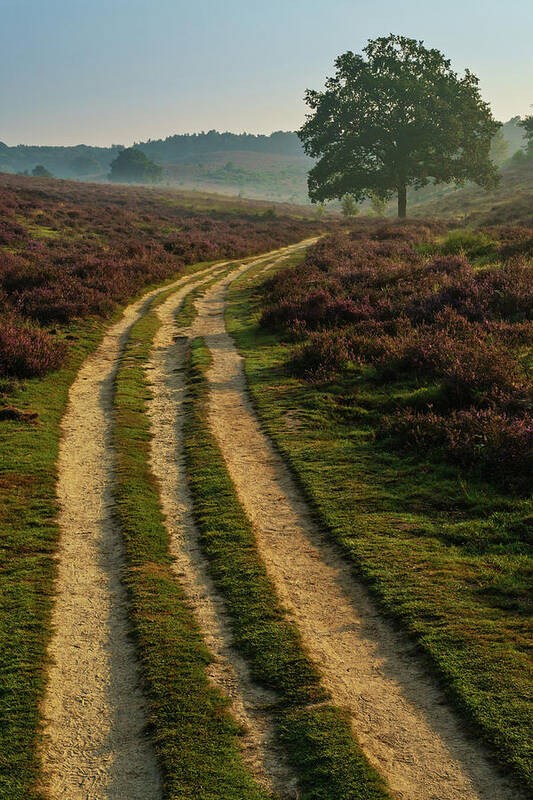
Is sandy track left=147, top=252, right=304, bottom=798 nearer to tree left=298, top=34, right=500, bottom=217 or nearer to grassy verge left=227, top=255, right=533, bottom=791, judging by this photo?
grassy verge left=227, top=255, right=533, bottom=791

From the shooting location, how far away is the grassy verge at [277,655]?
3961mm

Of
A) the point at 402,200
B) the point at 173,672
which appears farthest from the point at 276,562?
the point at 402,200

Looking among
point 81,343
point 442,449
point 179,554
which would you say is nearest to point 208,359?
point 81,343

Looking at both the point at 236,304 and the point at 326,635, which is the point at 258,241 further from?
the point at 326,635

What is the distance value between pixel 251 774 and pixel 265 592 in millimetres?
2129

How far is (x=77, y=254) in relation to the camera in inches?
1209

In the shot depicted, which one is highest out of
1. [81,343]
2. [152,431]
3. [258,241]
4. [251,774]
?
[258,241]

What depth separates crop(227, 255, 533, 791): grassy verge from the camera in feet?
15.2

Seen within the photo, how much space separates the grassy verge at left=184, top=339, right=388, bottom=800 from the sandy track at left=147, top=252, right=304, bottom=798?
9 centimetres

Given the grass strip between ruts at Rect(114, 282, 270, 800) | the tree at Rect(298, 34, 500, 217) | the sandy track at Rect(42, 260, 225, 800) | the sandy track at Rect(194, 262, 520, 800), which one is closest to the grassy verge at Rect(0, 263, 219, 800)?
the sandy track at Rect(42, 260, 225, 800)

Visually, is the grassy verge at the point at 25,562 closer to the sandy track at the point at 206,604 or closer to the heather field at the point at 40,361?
the heather field at the point at 40,361

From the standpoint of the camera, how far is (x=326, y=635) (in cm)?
546

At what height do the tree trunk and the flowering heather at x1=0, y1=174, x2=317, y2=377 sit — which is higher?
the tree trunk

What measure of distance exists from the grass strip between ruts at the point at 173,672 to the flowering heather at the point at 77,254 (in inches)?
288
